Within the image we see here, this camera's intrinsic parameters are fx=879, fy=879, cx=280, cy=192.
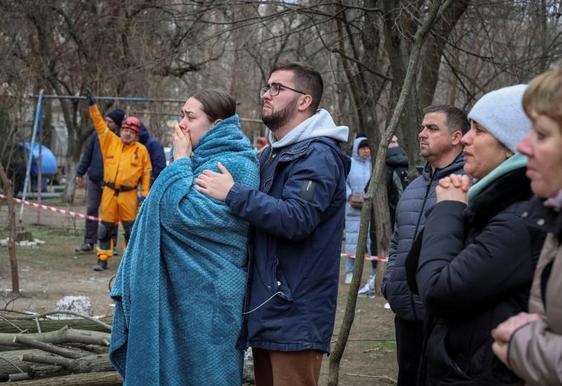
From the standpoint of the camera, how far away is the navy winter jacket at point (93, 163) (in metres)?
12.8

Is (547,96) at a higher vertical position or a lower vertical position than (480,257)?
higher

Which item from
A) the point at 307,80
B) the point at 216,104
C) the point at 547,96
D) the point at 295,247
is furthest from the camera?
the point at 216,104

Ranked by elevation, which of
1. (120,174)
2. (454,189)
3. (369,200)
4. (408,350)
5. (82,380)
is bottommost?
(82,380)

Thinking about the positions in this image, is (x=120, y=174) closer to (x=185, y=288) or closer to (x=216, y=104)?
(x=216, y=104)

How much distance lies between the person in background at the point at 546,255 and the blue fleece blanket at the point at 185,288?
1.75 metres

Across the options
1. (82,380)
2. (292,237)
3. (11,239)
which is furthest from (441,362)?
(11,239)

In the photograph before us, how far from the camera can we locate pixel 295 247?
389cm

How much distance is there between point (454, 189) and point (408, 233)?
1.35 metres

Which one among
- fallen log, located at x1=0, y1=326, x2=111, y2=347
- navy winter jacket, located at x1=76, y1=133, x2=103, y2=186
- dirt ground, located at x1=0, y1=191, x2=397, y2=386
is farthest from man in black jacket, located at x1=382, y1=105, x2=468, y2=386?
navy winter jacket, located at x1=76, y1=133, x2=103, y2=186

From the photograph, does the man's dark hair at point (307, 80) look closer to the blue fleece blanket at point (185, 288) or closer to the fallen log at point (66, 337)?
the blue fleece blanket at point (185, 288)

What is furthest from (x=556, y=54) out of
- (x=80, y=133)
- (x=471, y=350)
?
(x=80, y=133)

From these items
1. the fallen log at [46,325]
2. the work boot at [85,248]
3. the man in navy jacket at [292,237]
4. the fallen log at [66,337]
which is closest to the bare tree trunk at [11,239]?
the fallen log at [46,325]

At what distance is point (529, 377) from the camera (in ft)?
7.72

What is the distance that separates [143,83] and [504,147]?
18.3 meters
